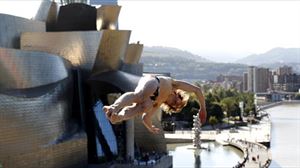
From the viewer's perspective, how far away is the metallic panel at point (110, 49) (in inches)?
1146

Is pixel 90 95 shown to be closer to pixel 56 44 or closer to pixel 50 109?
pixel 56 44

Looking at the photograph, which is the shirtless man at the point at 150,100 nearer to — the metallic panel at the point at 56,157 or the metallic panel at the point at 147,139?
the metallic panel at the point at 56,157

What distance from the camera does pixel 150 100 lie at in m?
6.39

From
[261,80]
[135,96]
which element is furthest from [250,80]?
[135,96]

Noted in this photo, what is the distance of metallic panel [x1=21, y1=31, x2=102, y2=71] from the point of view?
2917 centimetres

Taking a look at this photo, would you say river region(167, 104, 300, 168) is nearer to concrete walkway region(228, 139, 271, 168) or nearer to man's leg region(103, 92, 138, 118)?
concrete walkway region(228, 139, 271, 168)

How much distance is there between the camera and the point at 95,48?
2906 cm

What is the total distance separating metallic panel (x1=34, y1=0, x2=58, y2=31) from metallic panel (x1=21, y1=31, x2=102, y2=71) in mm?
2521

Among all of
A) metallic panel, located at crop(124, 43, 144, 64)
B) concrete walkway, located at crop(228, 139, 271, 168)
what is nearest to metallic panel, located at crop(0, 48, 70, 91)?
metallic panel, located at crop(124, 43, 144, 64)

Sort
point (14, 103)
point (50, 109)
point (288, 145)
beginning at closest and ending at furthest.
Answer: point (14, 103)
point (50, 109)
point (288, 145)

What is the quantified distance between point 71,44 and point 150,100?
2379 cm

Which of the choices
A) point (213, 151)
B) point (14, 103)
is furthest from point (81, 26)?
point (213, 151)

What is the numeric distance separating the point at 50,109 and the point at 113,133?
531cm

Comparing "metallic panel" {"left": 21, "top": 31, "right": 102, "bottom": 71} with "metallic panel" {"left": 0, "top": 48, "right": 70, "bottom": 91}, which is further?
"metallic panel" {"left": 21, "top": 31, "right": 102, "bottom": 71}
